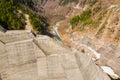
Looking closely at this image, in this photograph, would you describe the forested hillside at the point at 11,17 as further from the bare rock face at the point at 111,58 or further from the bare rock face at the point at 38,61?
the bare rock face at the point at 38,61

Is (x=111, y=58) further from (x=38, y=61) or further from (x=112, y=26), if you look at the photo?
(x=38, y=61)

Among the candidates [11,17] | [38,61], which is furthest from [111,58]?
[11,17]

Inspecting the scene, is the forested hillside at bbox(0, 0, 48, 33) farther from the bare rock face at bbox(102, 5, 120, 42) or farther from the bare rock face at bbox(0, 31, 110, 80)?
the bare rock face at bbox(0, 31, 110, 80)

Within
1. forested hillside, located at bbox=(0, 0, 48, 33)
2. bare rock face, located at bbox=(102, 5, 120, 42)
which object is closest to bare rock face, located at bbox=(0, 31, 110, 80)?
bare rock face, located at bbox=(102, 5, 120, 42)

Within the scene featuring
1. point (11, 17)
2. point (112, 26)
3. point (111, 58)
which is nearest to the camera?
point (111, 58)

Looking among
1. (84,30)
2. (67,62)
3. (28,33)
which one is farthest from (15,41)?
(84,30)

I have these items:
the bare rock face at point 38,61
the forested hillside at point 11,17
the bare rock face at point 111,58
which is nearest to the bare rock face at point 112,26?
the bare rock face at point 111,58

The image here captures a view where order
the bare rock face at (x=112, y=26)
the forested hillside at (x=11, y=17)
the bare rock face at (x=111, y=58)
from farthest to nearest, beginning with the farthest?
1. the forested hillside at (x=11, y=17)
2. the bare rock face at (x=112, y=26)
3. the bare rock face at (x=111, y=58)

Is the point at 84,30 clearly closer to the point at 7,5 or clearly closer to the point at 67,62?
the point at 7,5
